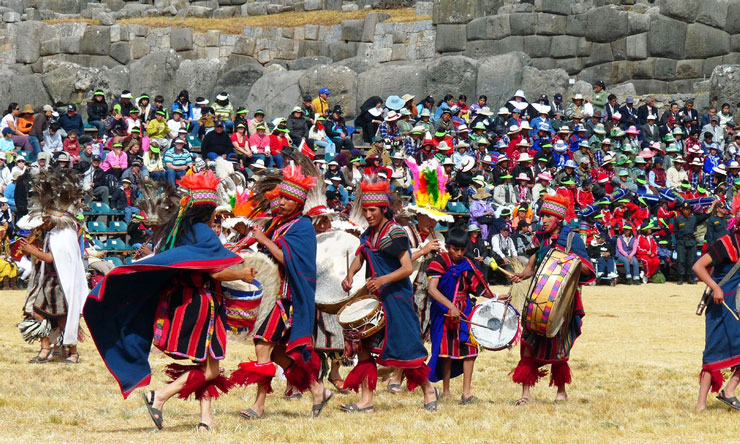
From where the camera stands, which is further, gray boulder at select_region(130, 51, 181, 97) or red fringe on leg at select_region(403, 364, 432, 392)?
gray boulder at select_region(130, 51, 181, 97)

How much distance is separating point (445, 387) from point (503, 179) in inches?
475

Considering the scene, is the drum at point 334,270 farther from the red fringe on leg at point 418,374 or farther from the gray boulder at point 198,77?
the gray boulder at point 198,77

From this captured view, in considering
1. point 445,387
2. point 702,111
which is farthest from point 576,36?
point 445,387

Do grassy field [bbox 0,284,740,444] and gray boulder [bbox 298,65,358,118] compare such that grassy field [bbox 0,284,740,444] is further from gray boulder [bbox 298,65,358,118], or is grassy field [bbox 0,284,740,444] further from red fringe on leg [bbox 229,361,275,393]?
gray boulder [bbox 298,65,358,118]

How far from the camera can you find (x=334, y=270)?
390 inches

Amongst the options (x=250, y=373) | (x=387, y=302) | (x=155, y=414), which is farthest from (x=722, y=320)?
(x=155, y=414)

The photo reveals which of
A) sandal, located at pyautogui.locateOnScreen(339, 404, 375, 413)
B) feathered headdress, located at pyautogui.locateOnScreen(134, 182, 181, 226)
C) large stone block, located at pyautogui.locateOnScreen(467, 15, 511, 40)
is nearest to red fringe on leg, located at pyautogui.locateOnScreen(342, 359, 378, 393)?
sandal, located at pyautogui.locateOnScreen(339, 404, 375, 413)

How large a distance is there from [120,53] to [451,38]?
11251 millimetres

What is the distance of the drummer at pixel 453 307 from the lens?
32.1 ft

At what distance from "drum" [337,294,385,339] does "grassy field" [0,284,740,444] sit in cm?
64

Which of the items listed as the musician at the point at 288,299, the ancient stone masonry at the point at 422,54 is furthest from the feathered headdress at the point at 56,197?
the ancient stone masonry at the point at 422,54

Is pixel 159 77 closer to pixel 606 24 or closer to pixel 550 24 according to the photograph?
pixel 550 24

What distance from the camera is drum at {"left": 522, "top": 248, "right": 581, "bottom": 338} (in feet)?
29.8

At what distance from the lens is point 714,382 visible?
885cm
